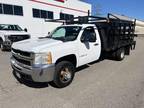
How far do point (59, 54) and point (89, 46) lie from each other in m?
1.70

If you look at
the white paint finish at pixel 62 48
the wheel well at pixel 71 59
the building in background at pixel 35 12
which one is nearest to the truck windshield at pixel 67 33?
the white paint finish at pixel 62 48

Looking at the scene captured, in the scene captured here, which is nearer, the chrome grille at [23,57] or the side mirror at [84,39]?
the chrome grille at [23,57]

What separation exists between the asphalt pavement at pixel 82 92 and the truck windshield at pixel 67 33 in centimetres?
147

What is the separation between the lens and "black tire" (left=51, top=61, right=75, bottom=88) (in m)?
5.19

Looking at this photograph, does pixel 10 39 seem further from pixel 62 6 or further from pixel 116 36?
pixel 62 6

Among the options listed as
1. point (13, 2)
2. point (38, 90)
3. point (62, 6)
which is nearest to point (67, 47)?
point (38, 90)

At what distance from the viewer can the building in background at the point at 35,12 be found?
17922mm

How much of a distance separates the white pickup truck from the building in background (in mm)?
12524

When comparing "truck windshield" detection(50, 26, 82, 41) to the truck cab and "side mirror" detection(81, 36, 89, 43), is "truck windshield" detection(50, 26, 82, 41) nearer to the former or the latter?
the truck cab

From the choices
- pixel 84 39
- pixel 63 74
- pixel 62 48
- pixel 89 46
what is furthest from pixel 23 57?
pixel 89 46

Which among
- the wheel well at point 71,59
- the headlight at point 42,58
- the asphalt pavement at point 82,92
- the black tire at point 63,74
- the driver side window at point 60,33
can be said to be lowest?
the asphalt pavement at point 82,92

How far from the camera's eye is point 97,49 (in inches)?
275

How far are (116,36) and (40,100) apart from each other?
5.56 meters

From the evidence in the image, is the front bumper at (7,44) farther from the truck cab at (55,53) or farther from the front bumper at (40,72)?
the front bumper at (40,72)
